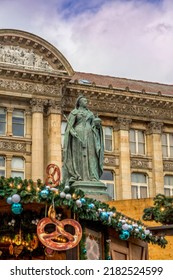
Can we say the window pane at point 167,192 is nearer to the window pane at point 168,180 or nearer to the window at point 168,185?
the window at point 168,185

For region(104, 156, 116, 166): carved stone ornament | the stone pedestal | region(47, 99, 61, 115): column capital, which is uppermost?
region(47, 99, 61, 115): column capital

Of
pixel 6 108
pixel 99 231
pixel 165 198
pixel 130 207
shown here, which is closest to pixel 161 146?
pixel 6 108

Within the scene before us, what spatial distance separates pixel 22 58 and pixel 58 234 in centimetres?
2868

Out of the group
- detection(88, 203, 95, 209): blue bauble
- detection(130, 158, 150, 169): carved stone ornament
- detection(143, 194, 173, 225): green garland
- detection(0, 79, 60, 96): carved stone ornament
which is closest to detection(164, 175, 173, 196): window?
detection(130, 158, 150, 169): carved stone ornament

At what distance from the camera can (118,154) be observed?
41500 millimetres

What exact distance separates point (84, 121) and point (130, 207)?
25.2 feet

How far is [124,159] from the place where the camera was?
41188 mm

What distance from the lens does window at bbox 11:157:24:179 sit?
37.9 m

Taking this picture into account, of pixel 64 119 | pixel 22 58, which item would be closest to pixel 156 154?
pixel 64 119

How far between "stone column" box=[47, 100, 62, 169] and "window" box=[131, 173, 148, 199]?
606 cm

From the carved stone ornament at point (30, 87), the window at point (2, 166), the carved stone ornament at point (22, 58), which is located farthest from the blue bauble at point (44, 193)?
the carved stone ornament at point (22, 58)

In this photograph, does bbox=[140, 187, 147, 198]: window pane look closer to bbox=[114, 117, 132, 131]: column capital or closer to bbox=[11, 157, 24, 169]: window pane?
bbox=[114, 117, 132, 131]: column capital

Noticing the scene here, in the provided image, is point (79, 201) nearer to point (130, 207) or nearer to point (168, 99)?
point (130, 207)

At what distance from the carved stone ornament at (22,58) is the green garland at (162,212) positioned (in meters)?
23.2
